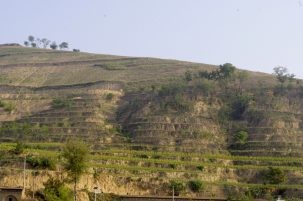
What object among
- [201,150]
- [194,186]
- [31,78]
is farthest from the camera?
[31,78]

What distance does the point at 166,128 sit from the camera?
7588cm

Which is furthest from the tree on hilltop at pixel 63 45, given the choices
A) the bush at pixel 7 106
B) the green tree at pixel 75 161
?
the green tree at pixel 75 161

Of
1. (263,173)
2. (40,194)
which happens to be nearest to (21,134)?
(40,194)

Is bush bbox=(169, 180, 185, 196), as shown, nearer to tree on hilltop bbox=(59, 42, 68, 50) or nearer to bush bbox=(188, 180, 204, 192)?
bush bbox=(188, 180, 204, 192)

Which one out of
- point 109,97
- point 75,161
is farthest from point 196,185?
point 109,97

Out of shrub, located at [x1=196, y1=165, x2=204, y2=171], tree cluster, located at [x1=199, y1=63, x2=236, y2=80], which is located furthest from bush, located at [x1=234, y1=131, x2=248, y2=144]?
tree cluster, located at [x1=199, y1=63, x2=236, y2=80]

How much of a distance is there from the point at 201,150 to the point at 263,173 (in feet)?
28.1

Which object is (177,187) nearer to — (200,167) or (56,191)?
(200,167)

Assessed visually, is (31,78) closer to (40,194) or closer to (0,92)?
(0,92)

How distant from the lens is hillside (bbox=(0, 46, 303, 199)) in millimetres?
63781

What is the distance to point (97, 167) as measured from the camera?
211 ft

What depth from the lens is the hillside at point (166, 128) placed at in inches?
2511

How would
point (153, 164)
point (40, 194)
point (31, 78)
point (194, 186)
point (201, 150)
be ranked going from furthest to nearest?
point (31, 78), point (201, 150), point (153, 164), point (194, 186), point (40, 194)

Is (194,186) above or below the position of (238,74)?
below
